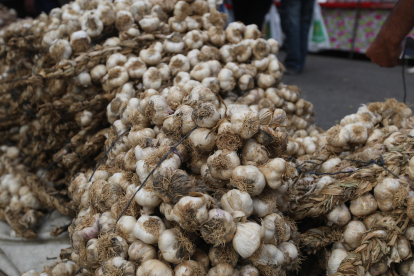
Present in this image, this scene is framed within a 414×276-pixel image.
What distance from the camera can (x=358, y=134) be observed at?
4.96 feet

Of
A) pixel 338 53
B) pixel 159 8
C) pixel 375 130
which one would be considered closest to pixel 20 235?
pixel 159 8

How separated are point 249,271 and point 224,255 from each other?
103 mm

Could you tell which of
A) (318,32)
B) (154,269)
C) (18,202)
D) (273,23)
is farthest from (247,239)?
(273,23)

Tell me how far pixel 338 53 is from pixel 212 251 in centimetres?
793

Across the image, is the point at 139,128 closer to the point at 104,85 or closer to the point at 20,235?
the point at 104,85

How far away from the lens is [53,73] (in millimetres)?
1771

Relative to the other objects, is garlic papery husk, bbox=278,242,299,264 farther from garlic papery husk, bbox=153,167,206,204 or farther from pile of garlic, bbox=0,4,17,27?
pile of garlic, bbox=0,4,17,27

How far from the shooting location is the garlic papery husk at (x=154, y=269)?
0.97 meters

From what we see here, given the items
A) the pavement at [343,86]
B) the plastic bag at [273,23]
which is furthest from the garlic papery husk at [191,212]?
the plastic bag at [273,23]

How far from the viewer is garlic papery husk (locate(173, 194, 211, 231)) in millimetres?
958

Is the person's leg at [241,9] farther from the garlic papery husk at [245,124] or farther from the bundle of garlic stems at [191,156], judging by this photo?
the garlic papery husk at [245,124]

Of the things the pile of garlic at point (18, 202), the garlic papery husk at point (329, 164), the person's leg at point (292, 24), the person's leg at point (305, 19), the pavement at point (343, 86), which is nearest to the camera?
the garlic papery husk at point (329, 164)

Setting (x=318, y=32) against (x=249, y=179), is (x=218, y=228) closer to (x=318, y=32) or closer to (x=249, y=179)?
(x=249, y=179)

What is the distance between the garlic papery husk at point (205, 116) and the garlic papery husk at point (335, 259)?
69cm
